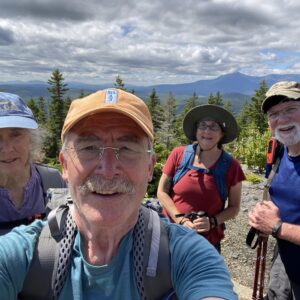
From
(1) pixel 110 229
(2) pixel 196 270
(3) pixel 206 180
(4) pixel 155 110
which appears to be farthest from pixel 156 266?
(4) pixel 155 110

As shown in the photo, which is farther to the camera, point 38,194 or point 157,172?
point 157,172

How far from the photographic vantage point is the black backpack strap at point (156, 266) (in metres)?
1.49

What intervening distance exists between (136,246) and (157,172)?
30.4 ft

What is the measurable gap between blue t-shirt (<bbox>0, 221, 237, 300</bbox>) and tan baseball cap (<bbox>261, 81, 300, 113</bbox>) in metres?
2.07

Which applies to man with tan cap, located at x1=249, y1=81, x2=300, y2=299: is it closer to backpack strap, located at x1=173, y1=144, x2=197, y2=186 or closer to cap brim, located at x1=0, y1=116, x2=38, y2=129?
backpack strap, located at x1=173, y1=144, x2=197, y2=186

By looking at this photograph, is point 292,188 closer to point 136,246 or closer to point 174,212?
point 174,212

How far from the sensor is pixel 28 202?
8.94ft

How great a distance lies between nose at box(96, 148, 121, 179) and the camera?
1.60 m

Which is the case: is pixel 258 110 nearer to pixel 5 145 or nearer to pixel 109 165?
pixel 5 145

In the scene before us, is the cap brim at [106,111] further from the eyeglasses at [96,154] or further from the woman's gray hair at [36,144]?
the woman's gray hair at [36,144]

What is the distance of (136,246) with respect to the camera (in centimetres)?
158

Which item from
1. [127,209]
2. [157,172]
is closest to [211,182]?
[127,209]

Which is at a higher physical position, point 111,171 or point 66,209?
point 111,171

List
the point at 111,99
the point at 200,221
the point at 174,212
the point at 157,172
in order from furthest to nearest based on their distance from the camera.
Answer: the point at 157,172, the point at 174,212, the point at 200,221, the point at 111,99
